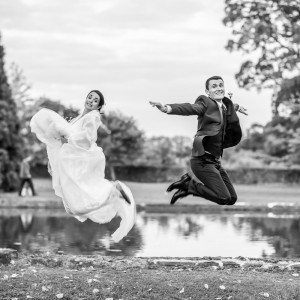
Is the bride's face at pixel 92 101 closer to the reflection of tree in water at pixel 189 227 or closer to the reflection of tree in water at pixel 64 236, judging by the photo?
the reflection of tree in water at pixel 64 236

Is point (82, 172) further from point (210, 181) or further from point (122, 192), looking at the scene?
point (210, 181)

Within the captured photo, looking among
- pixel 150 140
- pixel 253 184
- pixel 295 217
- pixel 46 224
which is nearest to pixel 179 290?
pixel 46 224

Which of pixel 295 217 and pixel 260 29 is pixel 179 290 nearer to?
pixel 295 217

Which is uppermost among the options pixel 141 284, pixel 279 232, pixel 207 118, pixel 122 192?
pixel 207 118

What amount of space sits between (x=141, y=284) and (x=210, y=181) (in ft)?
4.74

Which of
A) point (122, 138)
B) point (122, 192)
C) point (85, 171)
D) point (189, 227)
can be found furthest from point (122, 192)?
point (122, 138)

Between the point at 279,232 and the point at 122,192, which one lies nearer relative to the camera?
the point at 122,192

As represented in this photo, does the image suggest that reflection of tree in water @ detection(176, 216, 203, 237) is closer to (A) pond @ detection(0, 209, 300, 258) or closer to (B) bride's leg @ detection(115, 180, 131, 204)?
(A) pond @ detection(0, 209, 300, 258)

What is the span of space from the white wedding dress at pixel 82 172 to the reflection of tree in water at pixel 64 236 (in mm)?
5442

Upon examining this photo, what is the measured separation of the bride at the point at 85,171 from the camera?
10.2 meters

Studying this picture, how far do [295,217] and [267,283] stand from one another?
1642 centimetres

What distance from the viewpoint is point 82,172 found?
1033 cm

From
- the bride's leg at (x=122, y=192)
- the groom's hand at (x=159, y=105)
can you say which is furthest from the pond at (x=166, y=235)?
the groom's hand at (x=159, y=105)

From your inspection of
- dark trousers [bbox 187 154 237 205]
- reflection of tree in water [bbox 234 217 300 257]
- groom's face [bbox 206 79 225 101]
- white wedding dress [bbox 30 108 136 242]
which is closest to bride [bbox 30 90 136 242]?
white wedding dress [bbox 30 108 136 242]
